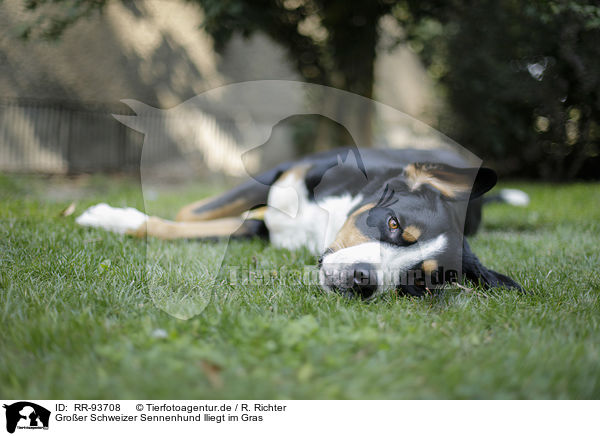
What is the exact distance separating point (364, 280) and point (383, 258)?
0.69ft

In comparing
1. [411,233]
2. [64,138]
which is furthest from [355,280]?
[64,138]

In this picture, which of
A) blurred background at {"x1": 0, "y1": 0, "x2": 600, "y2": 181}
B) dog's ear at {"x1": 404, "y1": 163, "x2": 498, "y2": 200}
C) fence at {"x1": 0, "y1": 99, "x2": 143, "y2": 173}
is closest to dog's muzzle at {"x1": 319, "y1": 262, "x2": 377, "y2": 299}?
dog's ear at {"x1": 404, "y1": 163, "x2": 498, "y2": 200}

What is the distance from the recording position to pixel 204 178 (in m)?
9.99

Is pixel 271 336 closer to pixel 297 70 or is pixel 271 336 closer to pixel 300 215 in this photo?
pixel 300 215

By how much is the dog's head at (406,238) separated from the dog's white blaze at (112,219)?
158 centimetres

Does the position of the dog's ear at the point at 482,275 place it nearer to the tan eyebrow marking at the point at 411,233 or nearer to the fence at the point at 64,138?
the tan eyebrow marking at the point at 411,233

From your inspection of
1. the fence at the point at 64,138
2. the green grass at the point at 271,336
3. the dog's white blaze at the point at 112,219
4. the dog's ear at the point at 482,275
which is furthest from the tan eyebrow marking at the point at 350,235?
the fence at the point at 64,138

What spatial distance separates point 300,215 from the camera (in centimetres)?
358

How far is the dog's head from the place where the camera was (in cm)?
240

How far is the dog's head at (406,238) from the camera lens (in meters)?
2.40

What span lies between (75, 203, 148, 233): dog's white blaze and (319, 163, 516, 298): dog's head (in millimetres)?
1581

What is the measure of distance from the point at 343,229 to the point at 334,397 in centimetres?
144
